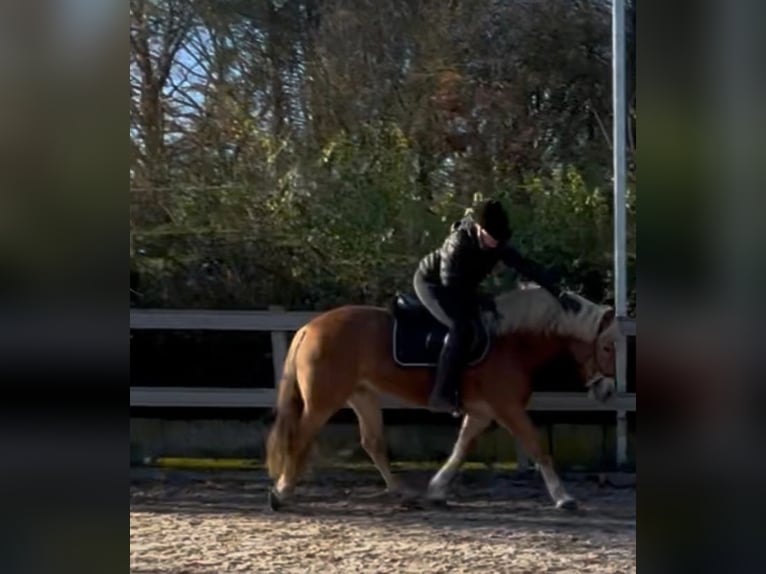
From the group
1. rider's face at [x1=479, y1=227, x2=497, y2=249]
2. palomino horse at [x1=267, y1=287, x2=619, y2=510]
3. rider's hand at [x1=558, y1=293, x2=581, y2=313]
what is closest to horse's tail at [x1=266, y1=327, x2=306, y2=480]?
palomino horse at [x1=267, y1=287, x2=619, y2=510]

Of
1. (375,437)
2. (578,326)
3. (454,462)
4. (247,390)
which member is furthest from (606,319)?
(247,390)

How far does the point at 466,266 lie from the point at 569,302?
0.97 feet

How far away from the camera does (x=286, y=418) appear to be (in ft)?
10.2

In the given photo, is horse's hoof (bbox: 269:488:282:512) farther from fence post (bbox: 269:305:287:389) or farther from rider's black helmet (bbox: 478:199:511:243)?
rider's black helmet (bbox: 478:199:511:243)

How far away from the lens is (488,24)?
296cm

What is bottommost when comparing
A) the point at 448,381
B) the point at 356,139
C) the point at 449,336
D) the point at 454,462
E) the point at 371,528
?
the point at 371,528

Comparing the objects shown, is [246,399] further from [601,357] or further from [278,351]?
[601,357]

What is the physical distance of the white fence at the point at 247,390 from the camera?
9.93 feet
